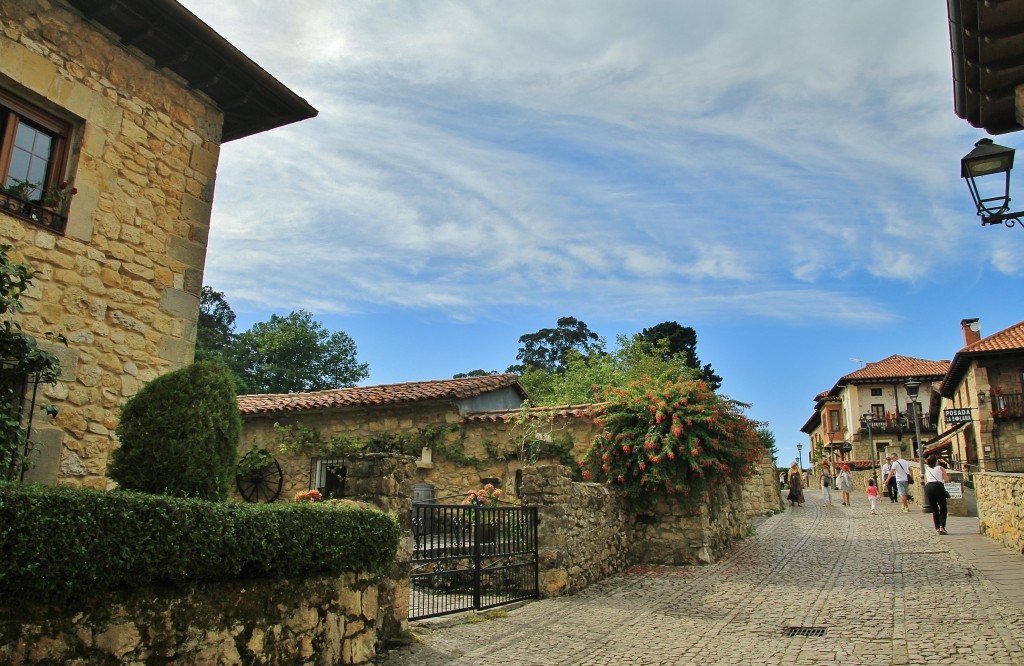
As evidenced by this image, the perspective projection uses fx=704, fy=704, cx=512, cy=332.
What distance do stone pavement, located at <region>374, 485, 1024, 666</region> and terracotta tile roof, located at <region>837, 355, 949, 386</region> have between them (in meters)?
39.2

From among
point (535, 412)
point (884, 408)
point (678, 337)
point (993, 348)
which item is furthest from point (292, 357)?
point (884, 408)

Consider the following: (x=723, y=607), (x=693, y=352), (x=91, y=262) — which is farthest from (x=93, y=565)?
(x=693, y=352)

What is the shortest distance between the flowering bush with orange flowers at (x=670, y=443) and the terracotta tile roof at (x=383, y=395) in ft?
12.3

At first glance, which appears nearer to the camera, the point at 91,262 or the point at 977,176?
the point at 977,176

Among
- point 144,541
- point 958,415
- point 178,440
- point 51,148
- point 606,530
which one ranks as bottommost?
point 606,530

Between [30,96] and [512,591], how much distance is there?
7.45m

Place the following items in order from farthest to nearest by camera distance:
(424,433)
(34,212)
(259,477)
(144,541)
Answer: (259,477)
(424,433)
(34,212)
(144,541)

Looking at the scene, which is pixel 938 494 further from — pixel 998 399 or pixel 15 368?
pixel 998 399

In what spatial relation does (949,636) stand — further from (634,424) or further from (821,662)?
(634,424)

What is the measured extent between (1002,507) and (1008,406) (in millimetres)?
19452

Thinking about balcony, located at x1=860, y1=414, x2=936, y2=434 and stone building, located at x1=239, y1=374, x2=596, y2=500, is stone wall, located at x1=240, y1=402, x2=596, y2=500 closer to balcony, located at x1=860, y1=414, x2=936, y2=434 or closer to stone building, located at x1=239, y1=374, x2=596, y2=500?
stone building, located at x1=239, y1=374, x2=596, y2=500

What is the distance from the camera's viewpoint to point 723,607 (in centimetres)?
851

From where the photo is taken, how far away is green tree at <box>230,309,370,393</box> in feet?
135

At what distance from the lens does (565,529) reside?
375 inches
